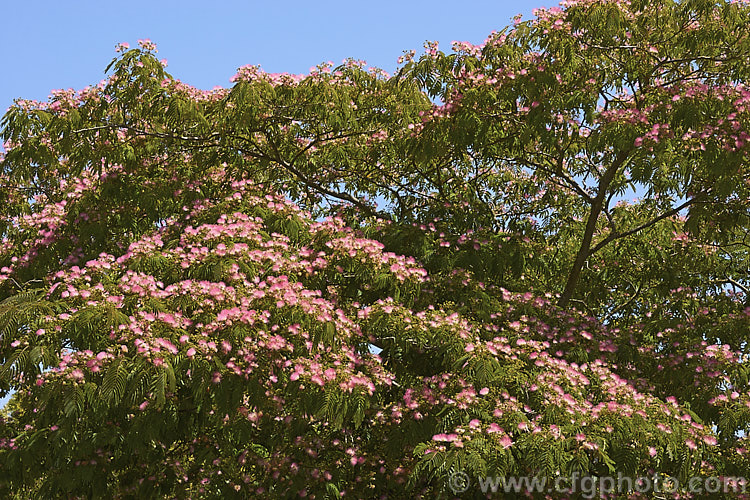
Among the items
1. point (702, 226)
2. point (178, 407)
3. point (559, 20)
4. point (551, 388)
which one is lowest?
point (178, 407)

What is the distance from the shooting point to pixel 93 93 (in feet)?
37.8

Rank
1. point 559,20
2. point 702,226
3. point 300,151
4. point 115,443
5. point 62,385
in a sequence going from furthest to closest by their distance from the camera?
point 300,151, point 702,226, point 559,20, point 115,443, point 62,385

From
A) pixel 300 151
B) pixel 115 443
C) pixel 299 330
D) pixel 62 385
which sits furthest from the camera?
pixel 300 151

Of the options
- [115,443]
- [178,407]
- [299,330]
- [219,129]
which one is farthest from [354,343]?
[219,129]

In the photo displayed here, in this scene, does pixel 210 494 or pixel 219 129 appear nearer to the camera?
pixel 210 494

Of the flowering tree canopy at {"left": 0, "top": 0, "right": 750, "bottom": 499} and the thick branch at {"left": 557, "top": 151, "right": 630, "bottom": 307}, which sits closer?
the flowering tree canopy at {"left": 0, "top": 0, "right": 750, "bottom": 499}

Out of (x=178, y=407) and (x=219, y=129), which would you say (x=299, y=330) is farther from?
(x=219, y=129)

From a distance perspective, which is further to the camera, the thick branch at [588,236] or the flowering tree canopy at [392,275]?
the thick branch at [588,236]

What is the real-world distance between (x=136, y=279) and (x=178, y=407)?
3.98ft

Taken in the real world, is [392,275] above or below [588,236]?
below

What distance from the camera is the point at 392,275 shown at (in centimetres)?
945

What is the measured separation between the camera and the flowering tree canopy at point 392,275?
7.61m

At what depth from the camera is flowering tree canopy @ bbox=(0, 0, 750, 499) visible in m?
7.61

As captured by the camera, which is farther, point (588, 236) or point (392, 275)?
point (588, 236)
